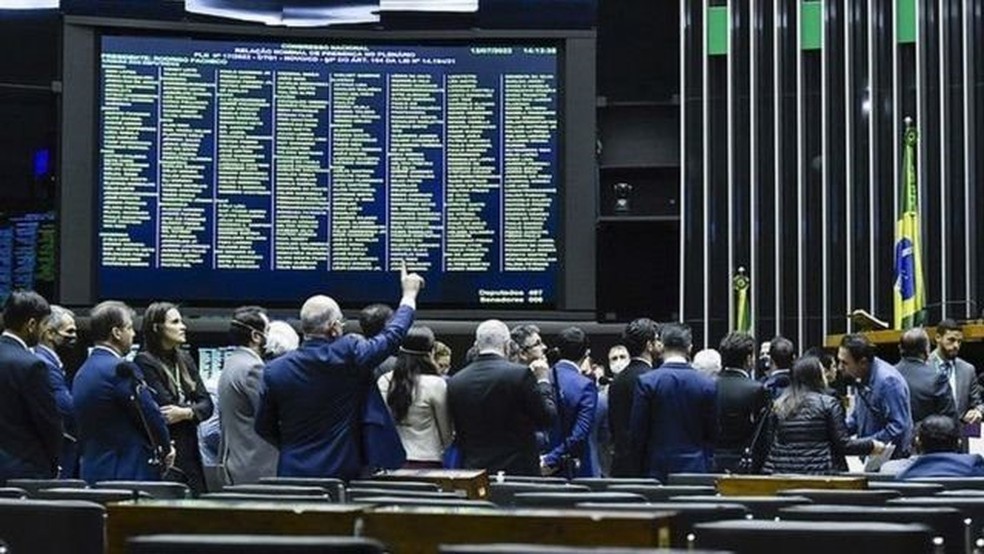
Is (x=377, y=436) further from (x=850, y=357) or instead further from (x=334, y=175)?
(x=334, y=175)

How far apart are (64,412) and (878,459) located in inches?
161

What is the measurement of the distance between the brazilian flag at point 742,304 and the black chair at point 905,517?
13.7m

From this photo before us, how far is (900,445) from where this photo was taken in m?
9.17

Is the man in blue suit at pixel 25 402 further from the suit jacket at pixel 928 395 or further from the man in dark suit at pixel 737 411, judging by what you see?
the suit jacket at pixel 928 395

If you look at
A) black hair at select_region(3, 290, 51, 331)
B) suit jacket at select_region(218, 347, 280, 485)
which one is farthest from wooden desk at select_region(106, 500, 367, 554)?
suit jacket at select_region(218, 347, 280, 485)

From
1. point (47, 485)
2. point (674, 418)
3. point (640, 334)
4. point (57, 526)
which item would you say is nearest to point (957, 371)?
point (640, 334)

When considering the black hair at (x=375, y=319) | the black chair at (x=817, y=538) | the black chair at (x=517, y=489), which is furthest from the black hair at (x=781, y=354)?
the black chair at (x=817, y=538)

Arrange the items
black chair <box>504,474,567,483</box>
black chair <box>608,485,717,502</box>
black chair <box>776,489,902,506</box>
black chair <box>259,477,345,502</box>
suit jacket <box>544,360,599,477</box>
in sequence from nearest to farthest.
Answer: black chair <box>776,489,902,506</box> → black chair <box>608,485,717,502</box> → black chair <box>259,477,345,502</box> → black chair <box>504,474,567,483</box> → suit jacket <box>544,360,599,477</box>

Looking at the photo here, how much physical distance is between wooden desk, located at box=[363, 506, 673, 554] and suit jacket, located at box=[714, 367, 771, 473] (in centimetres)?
462

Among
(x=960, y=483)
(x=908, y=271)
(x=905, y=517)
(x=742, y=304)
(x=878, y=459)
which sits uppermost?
(x=908, y=271)

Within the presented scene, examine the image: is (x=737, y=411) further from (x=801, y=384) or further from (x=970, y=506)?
(x=970, y=506)

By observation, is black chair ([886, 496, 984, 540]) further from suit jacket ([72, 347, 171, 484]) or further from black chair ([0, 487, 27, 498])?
suit jacket ([72, 347, 171, 484])

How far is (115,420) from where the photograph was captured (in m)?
7.37

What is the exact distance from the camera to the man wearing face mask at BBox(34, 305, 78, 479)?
764 centimetres
